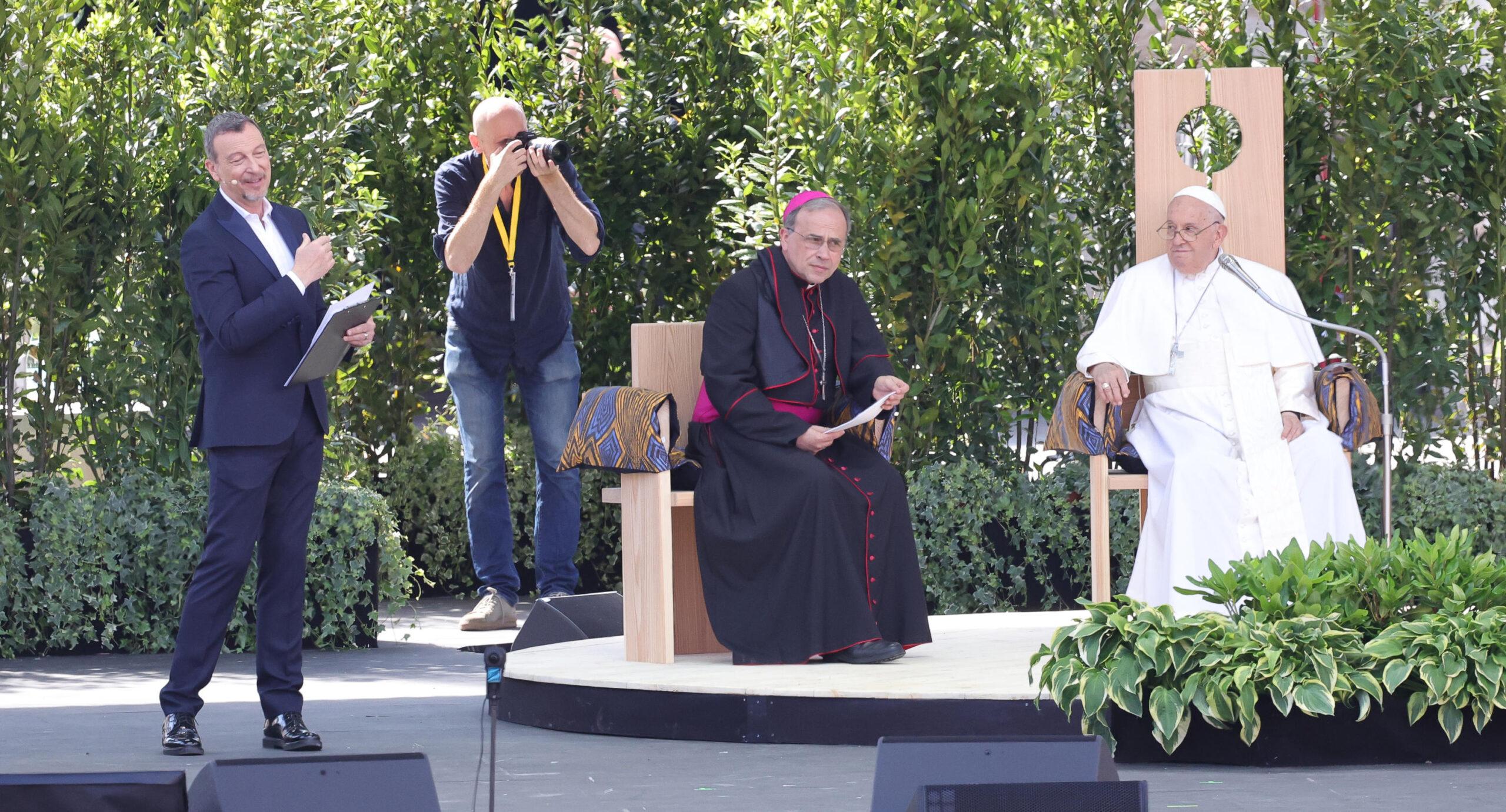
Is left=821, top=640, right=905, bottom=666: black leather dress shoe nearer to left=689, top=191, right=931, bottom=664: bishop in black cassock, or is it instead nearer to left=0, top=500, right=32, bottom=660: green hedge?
left=689, top=191, right=931, bottom=664: bishop in black cassock

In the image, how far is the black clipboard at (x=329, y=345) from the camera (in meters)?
4.54

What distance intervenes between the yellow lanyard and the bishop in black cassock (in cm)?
108

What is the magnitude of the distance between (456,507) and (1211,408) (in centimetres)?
375

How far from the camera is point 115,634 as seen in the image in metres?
6.99

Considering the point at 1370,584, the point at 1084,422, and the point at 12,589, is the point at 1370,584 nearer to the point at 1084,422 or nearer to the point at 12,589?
the point at 1084,422

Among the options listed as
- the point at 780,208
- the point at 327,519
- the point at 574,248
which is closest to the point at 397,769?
the point at 574,248

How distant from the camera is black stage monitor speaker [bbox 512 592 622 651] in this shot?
6.07 metres

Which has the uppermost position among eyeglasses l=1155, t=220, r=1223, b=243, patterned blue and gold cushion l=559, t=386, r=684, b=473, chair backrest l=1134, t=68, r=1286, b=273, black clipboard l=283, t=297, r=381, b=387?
chair backrest l=1134, t=68, r=1286, b=273

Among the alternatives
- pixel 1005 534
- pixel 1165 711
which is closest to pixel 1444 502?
pixel 1005 534

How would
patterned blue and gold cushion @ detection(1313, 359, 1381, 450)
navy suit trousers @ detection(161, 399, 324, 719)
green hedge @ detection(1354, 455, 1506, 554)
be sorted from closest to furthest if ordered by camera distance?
navy suit trousers @ detection(161, 399, 324, 719) < patterned blue and gold cushion @ detection(1313, 359, 1381, 450) < green hedge @ detection(1354, 455, 1506, 554)

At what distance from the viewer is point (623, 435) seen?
209 inches

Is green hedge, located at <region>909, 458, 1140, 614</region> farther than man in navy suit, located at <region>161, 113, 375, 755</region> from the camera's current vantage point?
Yes

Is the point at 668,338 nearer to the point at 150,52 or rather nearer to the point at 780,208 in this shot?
the point at 780,208

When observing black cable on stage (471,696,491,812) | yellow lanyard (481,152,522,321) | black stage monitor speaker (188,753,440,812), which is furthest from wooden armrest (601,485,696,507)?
black stage monitor speaker (188,753,440,812)
